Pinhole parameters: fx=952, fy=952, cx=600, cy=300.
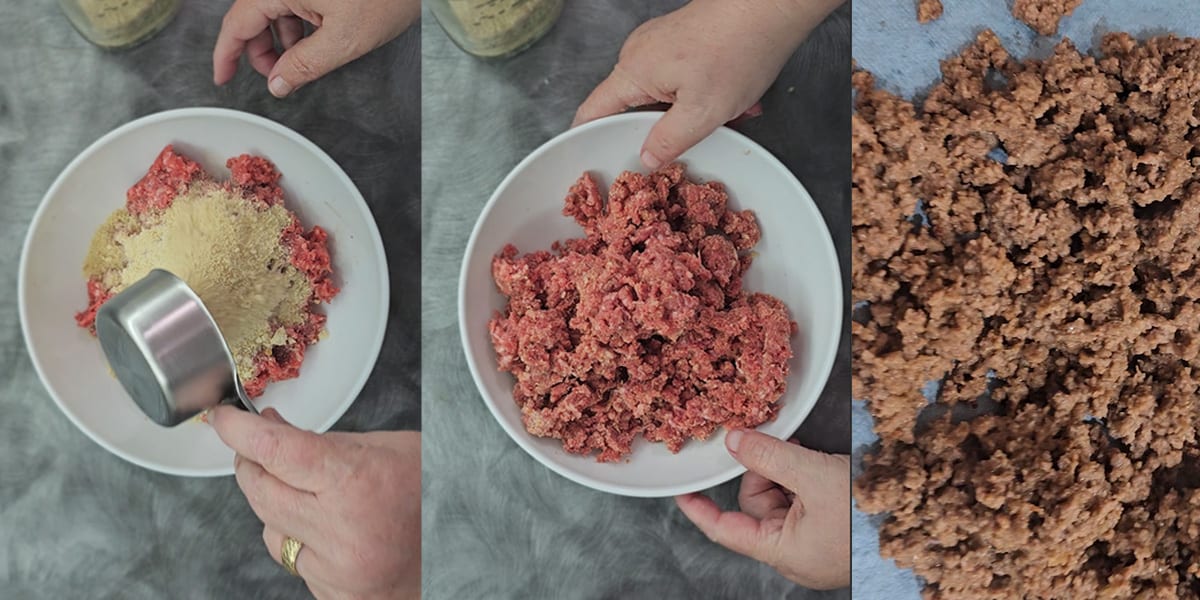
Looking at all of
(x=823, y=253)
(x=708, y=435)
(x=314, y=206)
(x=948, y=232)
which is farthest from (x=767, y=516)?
(x=314, y=206)

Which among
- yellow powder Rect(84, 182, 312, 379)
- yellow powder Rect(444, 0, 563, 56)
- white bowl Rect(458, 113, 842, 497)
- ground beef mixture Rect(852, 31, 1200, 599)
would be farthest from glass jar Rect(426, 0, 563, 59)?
ground beef mixture Rect(852, 31, 1200, 599)

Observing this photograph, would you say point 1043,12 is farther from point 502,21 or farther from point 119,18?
point 119,18

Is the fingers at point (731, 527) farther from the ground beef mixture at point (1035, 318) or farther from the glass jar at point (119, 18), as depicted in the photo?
the glass jar at point (119, 18)

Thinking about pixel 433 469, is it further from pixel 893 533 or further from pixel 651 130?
pixel 893 533

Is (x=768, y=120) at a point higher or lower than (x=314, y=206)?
higher

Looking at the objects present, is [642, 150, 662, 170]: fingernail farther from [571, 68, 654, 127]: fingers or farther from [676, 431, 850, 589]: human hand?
[676, 431, 850, 589]: human hand

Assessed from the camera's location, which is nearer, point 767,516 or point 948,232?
point 767,516
